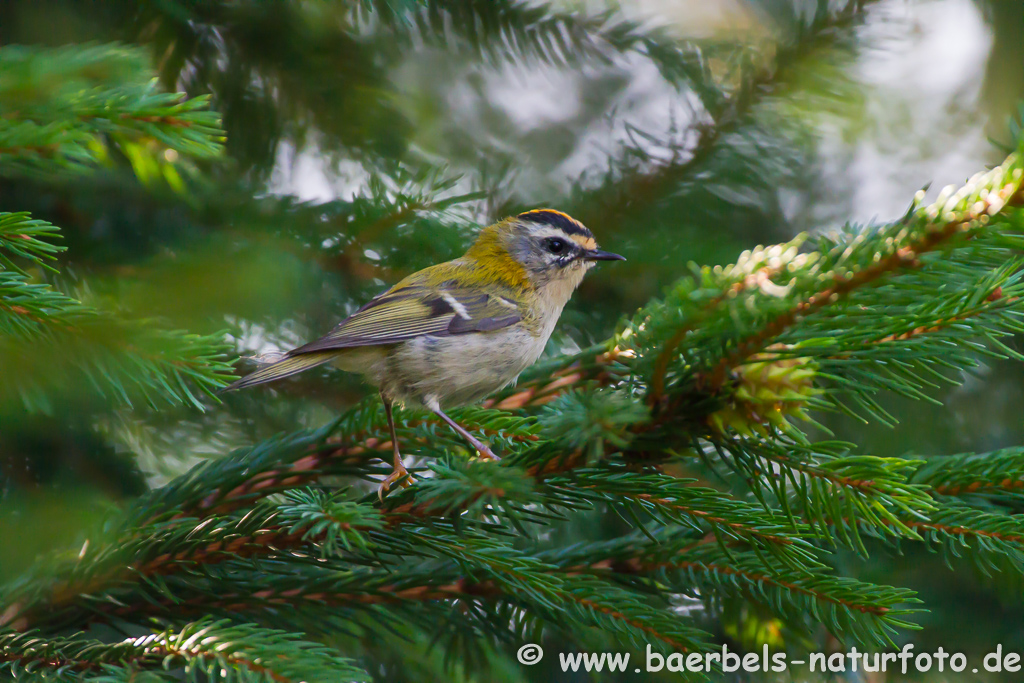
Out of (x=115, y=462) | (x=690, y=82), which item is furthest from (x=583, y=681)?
(x=690, y=82)

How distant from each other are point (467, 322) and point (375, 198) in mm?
411

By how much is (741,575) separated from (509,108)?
7.15 ft

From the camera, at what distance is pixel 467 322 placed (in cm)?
198

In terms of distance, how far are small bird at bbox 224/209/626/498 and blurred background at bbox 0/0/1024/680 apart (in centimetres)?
8

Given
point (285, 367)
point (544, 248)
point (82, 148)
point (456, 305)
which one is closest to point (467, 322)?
point (456, 305)

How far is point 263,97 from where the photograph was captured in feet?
6.31

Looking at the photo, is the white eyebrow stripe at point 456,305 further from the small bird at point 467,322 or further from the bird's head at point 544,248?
the bird's head at point 544,248

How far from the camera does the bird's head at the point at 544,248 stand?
2.00m

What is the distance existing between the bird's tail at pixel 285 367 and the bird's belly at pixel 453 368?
18cm

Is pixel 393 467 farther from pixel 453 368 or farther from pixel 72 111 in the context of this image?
pixel 72 111

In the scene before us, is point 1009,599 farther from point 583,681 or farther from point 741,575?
point 583,681

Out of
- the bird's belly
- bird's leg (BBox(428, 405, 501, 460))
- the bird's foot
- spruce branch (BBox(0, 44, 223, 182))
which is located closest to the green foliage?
spruce branch (BBox(0, 44, 223, 182))

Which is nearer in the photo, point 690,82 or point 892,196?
point 690,82

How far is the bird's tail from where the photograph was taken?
1479mm
